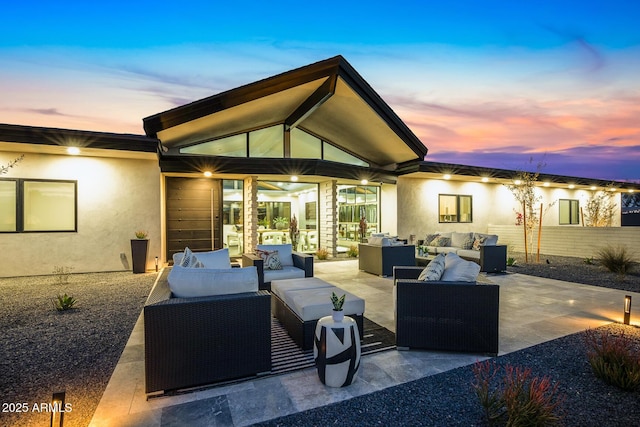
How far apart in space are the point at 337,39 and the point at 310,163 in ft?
13.5

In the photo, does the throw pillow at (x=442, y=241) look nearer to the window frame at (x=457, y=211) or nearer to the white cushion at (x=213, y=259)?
the window frame at (x=457, y=211)

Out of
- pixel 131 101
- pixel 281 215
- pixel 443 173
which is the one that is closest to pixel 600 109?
pixel 443 173

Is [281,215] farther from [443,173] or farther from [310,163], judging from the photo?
[443,173]

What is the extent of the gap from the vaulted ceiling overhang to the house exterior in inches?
1.2

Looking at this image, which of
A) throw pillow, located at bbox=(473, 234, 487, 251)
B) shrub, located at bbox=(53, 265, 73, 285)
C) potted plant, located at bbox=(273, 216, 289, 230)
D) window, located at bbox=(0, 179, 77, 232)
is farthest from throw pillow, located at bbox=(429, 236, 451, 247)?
window, located at bbox=(0, 179, 77, 232)

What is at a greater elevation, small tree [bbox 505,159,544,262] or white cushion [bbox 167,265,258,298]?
small tree [bbox 505,159,544,262]

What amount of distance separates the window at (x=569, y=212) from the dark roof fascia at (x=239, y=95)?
1564 centimetres

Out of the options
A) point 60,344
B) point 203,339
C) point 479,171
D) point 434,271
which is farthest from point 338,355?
point 479,171

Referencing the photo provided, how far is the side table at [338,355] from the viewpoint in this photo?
8.18 feet

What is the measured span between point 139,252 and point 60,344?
461cm

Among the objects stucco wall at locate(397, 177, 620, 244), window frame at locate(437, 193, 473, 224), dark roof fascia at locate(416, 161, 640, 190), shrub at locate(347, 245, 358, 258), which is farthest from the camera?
window frame at locate(437, 193, 473, 224)

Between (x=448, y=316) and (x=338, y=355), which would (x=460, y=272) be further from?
(x=338, y=355)

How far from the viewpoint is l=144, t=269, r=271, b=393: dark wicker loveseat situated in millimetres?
2367

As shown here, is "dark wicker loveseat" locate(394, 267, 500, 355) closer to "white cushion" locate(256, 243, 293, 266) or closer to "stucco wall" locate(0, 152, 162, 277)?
"white cushion" locate(256, 243, 293, 266)
